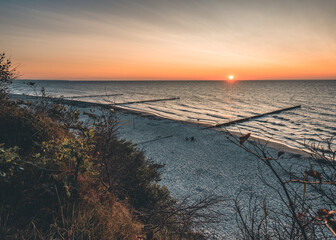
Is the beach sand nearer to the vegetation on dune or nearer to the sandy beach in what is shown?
the sandy beach

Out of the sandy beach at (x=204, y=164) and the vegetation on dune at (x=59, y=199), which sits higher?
Result: the vegetation on dune at (x=59, y=199)

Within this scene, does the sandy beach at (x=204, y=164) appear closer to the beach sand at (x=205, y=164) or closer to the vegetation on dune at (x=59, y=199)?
the beach sand at (x=205, y=164)

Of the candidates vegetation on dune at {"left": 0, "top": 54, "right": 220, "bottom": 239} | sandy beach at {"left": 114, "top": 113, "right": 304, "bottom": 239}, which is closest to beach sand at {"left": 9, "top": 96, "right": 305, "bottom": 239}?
sandy beach at {"left": 114, "top": 113, "right": 304, "bottom": 239}

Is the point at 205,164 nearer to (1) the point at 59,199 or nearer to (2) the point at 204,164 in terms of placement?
(2) the point at 204,164

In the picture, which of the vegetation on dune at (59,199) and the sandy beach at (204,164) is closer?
the vegetation on dune at (59,199)

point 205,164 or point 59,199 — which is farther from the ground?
point 59,199

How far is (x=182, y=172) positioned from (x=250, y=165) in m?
3.91

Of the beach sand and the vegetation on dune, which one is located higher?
the vegetation on dune

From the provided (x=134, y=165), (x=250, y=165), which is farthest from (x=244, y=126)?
(x=134, y=165)

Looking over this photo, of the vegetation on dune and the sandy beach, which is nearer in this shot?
the vegetation on dune

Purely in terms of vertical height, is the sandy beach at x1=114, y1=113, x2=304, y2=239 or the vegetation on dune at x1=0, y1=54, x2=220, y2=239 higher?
the vegetation on dune at x1=0, y1=54, x2=220, y2=239

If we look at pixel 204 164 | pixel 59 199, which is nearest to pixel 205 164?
pixel 204 164

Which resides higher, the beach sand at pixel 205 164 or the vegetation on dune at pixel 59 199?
the vegetation on dune at pixel 59 199

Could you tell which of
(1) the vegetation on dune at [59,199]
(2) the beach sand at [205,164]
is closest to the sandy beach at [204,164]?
(2) the beach sand at [205,164]
